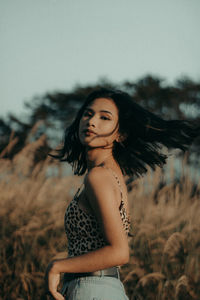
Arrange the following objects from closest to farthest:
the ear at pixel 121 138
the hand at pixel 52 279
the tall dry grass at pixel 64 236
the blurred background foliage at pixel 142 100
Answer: the hand at pixel 52 279 < the ear at pixel 121 138 < the tall dry grass at pixel 64 236 < the blurred background foliage at pixel 142 100

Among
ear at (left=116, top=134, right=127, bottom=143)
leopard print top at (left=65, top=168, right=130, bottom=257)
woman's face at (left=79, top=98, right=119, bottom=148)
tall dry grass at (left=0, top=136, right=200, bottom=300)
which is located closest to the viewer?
leopard print top at (left=65, top=168, right=130, bottom=257)

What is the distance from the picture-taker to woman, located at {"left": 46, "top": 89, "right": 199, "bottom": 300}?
1362mm

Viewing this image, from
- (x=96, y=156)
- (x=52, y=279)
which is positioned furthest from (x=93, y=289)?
(x=96, y=156)

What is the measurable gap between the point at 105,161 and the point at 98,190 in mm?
321

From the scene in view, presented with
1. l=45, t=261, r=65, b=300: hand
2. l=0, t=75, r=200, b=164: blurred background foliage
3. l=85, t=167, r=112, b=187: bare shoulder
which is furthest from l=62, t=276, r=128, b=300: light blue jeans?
l=0, t=75, r=200, b=164: blurred background foliage

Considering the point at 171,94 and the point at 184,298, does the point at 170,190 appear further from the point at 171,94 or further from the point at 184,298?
the point at 171,94

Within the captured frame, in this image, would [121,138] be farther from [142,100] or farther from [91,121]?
[142,100]

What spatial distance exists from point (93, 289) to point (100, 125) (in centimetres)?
75

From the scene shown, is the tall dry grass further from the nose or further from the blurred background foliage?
the blurred background foliage

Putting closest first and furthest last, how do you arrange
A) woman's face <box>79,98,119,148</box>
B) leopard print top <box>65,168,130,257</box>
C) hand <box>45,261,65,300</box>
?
hand <box>45,261,65,300</box>, leopard print top <box>65,168,130,257</box>, woman's face <box>79,98,119,148</box>

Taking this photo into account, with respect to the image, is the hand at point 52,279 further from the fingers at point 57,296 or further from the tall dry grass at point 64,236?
the tall dry grass at point 64,236

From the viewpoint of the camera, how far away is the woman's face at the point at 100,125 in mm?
1740

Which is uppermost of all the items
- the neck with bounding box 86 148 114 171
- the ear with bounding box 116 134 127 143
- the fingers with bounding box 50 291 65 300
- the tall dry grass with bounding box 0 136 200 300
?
the ear with bounding box 116 134 127 143

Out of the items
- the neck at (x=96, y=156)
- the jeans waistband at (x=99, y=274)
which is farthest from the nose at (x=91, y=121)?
the jeans waistband at (x=99, y=274)
